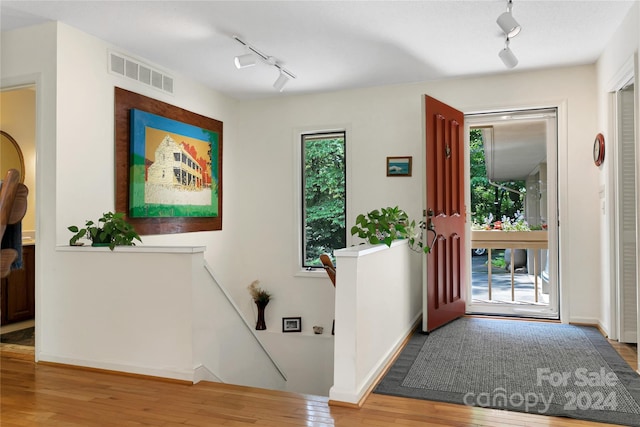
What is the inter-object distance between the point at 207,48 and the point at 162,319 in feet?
7.30

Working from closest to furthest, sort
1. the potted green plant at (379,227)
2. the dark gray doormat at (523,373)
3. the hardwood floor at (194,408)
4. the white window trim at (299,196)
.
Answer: the hardwood floor at (194,408) < the dark gray doormat at (523,373) < the potted green plant at (379,227) < the white window trim at (299,196)

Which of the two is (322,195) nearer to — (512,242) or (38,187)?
(512,242)

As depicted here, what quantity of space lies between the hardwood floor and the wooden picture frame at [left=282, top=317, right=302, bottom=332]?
2339 millimetres

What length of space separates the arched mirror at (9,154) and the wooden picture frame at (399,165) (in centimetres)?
389

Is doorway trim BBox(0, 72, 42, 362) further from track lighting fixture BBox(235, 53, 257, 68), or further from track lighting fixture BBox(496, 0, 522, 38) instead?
track lighting fixture BBox(496, 0, 522, 38)

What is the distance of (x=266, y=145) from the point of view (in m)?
5.40

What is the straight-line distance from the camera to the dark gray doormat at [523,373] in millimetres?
2484

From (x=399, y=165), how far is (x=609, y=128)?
188cm

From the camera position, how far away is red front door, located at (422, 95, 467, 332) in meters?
3.97

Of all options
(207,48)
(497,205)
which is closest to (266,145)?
(207,48)

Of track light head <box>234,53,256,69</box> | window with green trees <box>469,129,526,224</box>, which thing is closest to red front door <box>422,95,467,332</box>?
window with green trees <box>469,129,526,224</box>

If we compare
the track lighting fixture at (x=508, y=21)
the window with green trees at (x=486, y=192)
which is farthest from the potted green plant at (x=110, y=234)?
the window with green trees at (x=486, y=192)

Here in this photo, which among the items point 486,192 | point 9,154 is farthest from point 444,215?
point 9,154

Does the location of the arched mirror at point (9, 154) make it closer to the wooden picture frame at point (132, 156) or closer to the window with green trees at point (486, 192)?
the wooden picture frame at point (132, 156)
